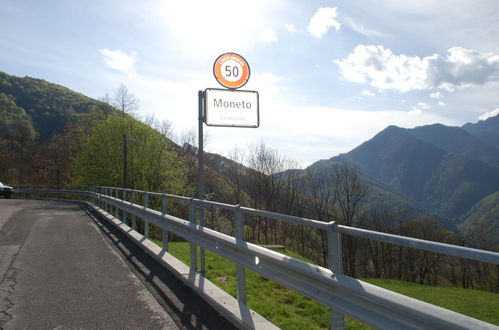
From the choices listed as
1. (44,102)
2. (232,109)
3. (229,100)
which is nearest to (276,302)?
(232,109)

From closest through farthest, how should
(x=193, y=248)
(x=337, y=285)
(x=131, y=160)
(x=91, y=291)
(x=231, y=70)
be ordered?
(x=337, y=285), (x=91, y=291), (x=193, y=248), (x=231, y=70), (x=131, y=160)

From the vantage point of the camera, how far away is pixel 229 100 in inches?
341

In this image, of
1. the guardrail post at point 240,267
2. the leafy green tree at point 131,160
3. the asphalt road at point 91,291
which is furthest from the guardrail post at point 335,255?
the leafy green tree at point 131,160

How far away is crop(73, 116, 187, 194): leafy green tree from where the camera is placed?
40.2 m

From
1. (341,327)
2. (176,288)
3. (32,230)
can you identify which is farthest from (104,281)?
(32,230)

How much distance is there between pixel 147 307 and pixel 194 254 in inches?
68.5

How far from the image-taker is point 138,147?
41438mm

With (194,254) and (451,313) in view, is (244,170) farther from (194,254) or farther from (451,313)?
(451,313)

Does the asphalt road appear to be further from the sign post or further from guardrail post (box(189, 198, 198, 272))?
the sign post

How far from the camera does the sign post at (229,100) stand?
847cm

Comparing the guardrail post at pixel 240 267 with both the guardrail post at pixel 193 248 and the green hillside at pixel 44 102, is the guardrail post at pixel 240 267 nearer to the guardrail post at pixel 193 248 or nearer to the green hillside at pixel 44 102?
the guardrail post at pixel 193 248

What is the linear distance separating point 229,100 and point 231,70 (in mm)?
679

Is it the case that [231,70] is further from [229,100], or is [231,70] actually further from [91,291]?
[91,291]

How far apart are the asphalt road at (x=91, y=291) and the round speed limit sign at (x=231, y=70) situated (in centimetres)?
402
